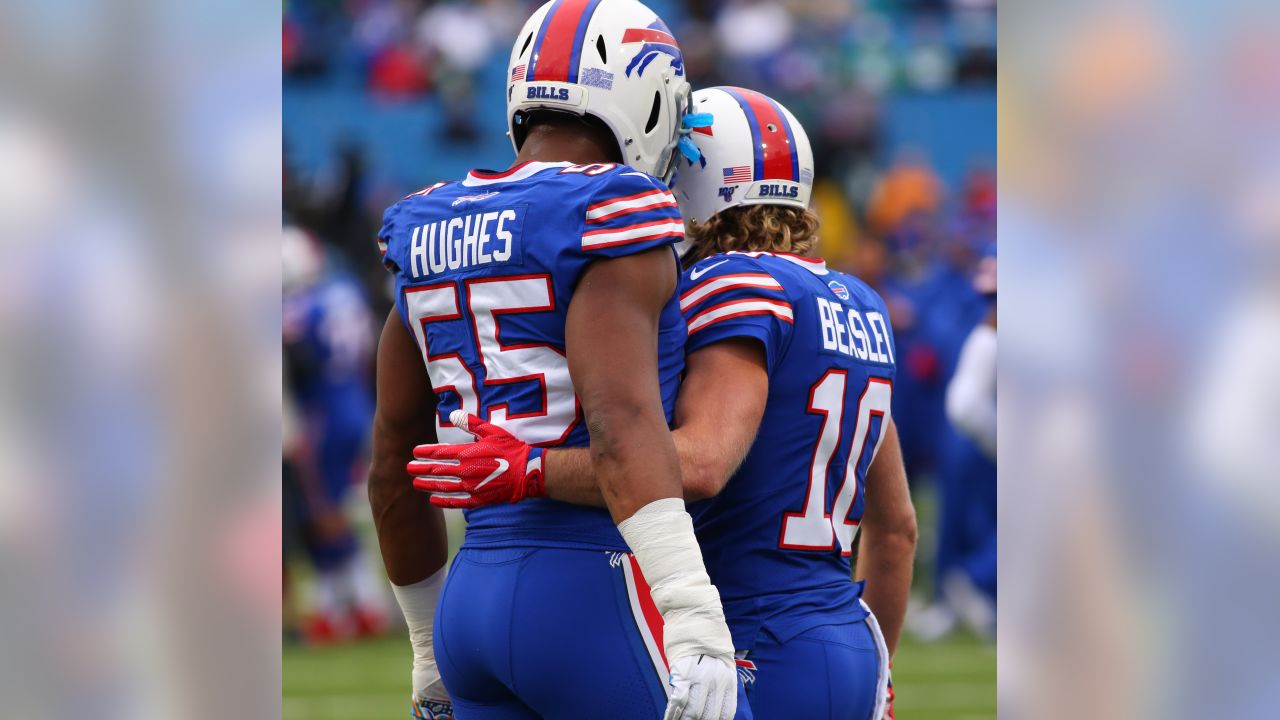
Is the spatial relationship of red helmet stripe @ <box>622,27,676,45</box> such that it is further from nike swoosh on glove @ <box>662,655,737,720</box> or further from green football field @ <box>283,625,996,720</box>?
green football field @ <box>283,625,996,720</box>

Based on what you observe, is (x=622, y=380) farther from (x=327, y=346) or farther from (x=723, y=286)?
(x=327, y=346)

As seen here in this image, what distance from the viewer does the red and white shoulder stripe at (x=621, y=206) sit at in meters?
2.31

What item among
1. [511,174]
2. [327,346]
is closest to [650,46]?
[511,174]

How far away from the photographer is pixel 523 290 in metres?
2.37

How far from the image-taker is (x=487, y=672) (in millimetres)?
2416

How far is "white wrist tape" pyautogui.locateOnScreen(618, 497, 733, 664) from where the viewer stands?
87.7 inches

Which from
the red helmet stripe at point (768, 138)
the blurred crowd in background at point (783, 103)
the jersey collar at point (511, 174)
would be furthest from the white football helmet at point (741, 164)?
the blurred crowd in background at point (783, 103)
